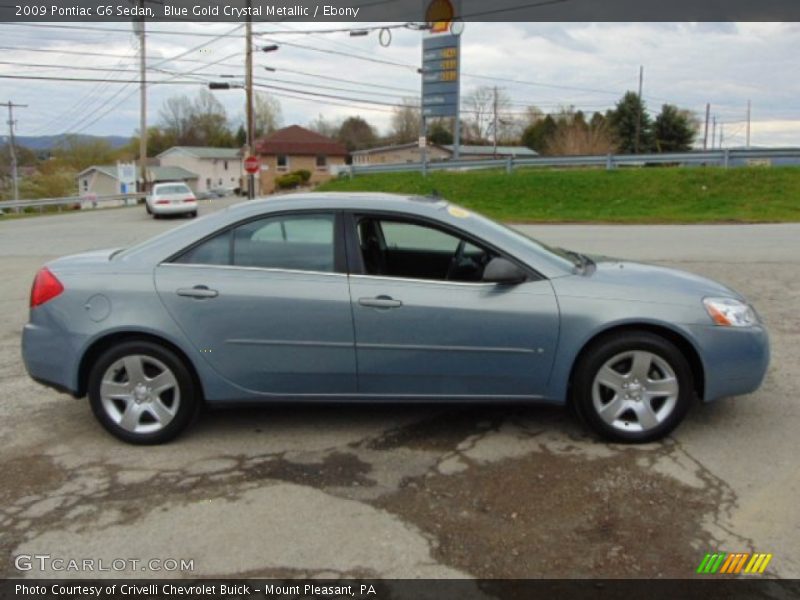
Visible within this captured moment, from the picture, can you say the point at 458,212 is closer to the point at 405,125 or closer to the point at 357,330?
the point at 357,330

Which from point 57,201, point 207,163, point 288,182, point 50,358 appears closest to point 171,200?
point 57,201

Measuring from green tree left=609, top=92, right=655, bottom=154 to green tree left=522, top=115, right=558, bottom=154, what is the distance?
7.94m

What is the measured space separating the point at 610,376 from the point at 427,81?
36.1 m

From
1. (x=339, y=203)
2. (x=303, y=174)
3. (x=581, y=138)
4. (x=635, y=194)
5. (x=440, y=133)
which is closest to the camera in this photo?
(x=339, y=203)

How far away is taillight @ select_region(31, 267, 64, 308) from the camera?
3932mm

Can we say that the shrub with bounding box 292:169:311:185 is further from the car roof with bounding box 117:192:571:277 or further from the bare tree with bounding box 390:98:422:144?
the car roof with bounding box 117:192:571:277

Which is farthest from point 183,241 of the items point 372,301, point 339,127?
point 339,127

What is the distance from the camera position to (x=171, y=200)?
26234mm

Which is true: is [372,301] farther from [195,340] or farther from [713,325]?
[713,325]

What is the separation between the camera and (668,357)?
12.3 ft

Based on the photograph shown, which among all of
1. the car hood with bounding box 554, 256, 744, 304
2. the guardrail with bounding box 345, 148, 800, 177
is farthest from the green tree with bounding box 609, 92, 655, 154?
the car hood with bounding box 554, 256, 744, 304

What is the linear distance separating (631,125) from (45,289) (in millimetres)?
63573

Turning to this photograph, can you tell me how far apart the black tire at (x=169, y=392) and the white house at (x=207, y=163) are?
261 feet

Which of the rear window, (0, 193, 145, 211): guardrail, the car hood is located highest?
the rear window
